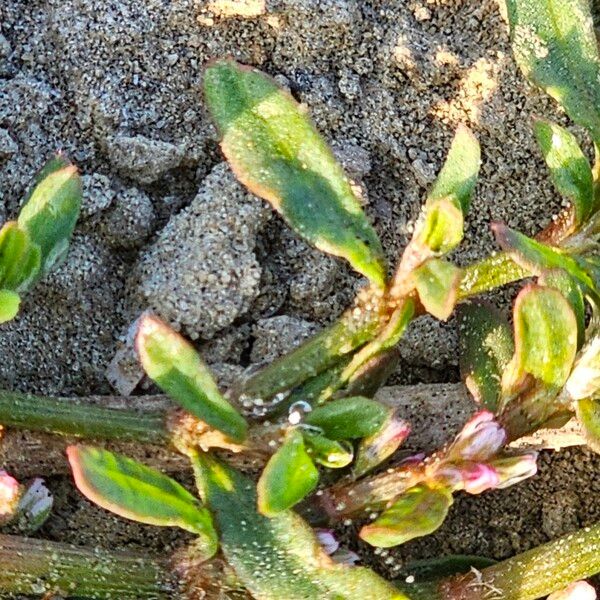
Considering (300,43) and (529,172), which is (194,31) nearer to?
Answer: (300,43)

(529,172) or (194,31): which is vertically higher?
(194,31)

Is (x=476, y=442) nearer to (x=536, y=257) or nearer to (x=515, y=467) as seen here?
(x=515, y=467)

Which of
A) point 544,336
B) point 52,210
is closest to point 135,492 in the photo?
point 52,210

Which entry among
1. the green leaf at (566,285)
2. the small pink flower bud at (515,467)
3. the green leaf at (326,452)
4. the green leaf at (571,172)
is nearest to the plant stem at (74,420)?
the green leaf at (326,452)

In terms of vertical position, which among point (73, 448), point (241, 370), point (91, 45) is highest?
point (91, 45)

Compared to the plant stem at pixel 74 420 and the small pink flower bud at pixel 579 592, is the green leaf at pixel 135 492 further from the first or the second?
the small pink flower bud at pixel 579 592

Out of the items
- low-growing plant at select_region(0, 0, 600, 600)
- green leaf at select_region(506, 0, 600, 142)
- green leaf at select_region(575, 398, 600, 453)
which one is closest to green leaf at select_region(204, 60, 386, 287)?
low-growing plant at select_region(0, 0, 600, 600)

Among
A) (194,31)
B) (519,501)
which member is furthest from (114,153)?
(519,501)

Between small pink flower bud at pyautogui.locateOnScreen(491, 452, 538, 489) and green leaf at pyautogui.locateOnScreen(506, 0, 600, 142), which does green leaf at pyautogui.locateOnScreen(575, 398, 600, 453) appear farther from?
green leaf at pyautogui.locateOnScreen(506, 0, 600, 142)

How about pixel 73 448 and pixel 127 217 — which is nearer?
pixel 73 448
